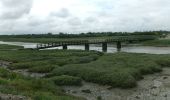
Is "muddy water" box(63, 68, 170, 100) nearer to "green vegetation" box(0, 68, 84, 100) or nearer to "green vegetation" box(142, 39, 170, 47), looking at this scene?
"green vegetation" box(0, 68, 84, 100)

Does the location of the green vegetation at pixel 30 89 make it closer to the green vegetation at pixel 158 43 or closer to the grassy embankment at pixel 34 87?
the grassy embankment at pixel 34 87

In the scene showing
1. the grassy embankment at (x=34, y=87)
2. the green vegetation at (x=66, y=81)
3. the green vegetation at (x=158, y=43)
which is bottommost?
the green vegetation at (x=158, y=43)

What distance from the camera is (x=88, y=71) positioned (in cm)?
3369

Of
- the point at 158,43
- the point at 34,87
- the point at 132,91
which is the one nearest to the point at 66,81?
→ the point at 132,91

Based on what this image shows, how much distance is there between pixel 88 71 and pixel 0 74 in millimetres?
10900

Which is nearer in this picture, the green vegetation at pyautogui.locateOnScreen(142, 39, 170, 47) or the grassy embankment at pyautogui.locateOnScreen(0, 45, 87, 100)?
the grassy embankment at pyautogui.locateOnScreen(0, 45, 87, 100)

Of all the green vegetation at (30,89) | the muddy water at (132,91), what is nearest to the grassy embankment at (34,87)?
the green vegetation at (30,89)

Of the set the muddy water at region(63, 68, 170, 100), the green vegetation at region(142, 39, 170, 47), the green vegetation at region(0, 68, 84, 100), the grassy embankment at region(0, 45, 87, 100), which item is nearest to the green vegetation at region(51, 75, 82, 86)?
the grassy embankment at region(0, 45, 87, 100)

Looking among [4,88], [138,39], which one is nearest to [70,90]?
[4,88]

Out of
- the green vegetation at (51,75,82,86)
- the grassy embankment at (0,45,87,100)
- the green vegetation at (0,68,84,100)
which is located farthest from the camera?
the green vegetation at (51,75,82,86)

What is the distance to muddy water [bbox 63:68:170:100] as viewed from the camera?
84.2 feet

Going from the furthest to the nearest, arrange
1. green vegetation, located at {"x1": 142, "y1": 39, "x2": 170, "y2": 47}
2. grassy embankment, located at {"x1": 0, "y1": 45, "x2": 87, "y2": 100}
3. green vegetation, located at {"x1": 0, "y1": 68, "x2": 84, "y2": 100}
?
green vegetation, located at {"x1": 142, "y1": 39, "x2": 170, "y2": 47}
grassy embankment, located at {"x1": 0, "y1": 45, "x2": 87, "y2": 100}
green vegetation, located at {"x1": 0, "y1": 68, "x2": 84, "y2": 100}

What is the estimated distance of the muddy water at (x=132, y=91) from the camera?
25656 mm

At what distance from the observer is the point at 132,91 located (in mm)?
27766
